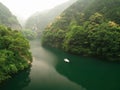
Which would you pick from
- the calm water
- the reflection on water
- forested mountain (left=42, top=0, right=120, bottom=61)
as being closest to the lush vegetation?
the reflection on water

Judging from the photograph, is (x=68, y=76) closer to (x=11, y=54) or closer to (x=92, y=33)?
(x=11, y=54)

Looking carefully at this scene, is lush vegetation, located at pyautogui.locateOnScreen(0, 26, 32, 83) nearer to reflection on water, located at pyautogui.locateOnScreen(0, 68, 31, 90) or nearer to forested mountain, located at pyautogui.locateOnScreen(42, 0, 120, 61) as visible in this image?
reflection on water, located at pyautogui.locateOnScreen(0, 68, 31, 90)

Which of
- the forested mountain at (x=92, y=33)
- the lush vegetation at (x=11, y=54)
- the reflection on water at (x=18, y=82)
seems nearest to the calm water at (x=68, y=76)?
the reflection on water at (x=18, y=82)

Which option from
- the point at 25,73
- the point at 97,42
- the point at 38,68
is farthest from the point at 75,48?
the point at 25,73

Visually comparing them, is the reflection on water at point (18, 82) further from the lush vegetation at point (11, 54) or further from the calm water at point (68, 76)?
the lush vegetation at point (11, 54)

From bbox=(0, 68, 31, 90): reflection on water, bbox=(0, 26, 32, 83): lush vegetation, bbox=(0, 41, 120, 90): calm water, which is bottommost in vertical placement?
bbox=(0, 41, 120, 90): calm water

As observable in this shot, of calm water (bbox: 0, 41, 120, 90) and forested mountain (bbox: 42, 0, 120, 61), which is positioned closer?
calm water (bbox: 0, 41, 120, 90)
